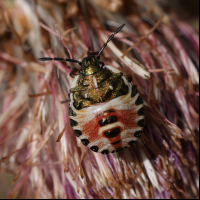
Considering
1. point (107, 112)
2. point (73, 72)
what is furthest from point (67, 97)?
point (107, 112)

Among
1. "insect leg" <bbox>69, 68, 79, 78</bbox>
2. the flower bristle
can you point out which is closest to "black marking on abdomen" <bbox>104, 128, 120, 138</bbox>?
the flower bristle

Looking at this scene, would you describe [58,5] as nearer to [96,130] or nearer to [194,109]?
[96,130]

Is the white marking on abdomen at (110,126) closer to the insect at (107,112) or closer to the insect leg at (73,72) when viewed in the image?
the insect at (107,112)

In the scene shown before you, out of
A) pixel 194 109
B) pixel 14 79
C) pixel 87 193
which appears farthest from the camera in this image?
pixel 14 79

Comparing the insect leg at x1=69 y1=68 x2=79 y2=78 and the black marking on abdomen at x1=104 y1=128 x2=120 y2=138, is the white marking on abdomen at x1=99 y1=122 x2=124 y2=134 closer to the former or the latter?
the black marking on abdomen at x1=104 y1=128 x2=120 y2=138

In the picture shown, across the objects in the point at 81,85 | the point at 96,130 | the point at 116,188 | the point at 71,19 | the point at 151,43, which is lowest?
the point at 116,188

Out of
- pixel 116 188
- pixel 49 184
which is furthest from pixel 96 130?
pixel 49 184
